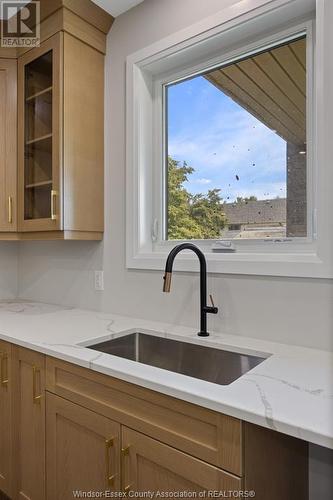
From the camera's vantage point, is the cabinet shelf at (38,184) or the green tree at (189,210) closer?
the green tree at (189,210)

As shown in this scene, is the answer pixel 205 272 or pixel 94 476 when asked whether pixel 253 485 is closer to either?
pixel 94 476

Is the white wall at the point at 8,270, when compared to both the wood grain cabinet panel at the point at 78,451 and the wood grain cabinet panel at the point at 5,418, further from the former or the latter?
the wood grain cabinet panel at the point at 78,451

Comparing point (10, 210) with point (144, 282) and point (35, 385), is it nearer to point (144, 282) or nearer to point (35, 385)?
point (144, 282)

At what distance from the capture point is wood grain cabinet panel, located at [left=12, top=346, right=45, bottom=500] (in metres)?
1.34

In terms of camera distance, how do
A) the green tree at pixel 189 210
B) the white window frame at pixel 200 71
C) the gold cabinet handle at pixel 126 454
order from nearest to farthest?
the gold cabinet handle at pixel 126 454, the white window frame at pixel 200 71, the green tree at pixel 189 210

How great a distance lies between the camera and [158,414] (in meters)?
0.98

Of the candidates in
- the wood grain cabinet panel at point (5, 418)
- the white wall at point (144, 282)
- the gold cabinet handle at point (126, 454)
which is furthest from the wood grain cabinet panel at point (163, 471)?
the wood grain cabinet panel at point (5, 418)

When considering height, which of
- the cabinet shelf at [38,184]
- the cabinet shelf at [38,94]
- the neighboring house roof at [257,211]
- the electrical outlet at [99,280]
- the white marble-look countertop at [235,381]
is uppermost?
the cabinet shelf at [38,94]

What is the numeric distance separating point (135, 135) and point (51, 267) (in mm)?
1086

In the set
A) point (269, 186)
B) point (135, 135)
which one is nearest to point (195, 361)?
point (269, 186)

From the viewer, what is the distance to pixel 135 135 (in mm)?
1773

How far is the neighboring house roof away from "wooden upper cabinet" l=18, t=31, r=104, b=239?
76 cm

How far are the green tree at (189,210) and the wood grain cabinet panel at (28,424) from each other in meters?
0.91

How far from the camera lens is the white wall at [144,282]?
4.22 feet
